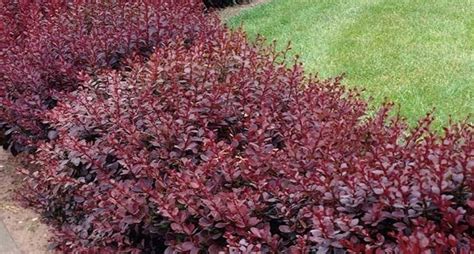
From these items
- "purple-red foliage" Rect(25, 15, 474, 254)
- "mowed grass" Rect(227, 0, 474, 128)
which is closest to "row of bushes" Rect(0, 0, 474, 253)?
"purple-red foliage" Rect(25, 15, 474, 254)

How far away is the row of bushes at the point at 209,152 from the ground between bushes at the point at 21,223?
161mm

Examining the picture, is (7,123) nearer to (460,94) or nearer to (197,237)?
(197,237)

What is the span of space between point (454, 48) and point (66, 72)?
3.69m

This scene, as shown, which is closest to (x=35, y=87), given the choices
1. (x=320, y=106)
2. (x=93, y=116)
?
(x=93, y=116)

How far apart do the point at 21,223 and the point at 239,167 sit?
2.08 metres

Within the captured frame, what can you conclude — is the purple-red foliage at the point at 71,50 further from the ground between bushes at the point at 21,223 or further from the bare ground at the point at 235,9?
the bare ground at the point at 235,9

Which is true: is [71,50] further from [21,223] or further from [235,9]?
[235,9]

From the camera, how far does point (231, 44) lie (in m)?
4.21

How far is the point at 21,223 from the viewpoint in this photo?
4.52 metres

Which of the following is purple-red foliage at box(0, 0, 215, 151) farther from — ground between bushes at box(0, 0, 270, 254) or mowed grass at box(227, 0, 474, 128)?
mowed grass at box(227, 0, 474, 128)

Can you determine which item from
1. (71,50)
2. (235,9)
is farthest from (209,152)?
(235,9)

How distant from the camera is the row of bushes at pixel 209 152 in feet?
8.07

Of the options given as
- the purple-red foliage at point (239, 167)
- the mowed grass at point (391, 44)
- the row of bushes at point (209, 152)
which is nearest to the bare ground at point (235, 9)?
the mowed grass at point (391, 44)

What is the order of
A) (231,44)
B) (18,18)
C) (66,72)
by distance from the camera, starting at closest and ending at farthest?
(231,44) < (66,72) < (18,18)
